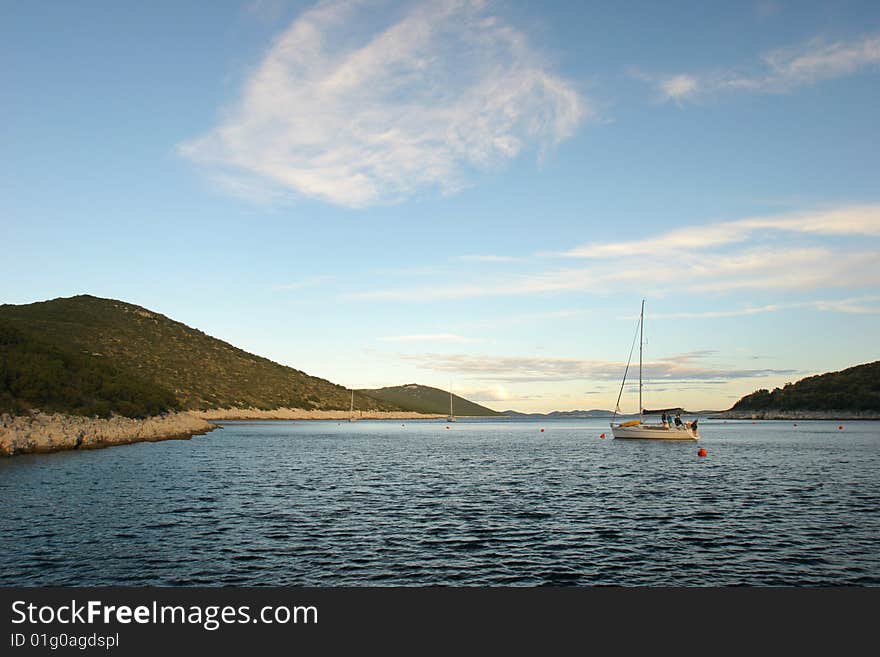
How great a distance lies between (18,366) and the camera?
65.7 m

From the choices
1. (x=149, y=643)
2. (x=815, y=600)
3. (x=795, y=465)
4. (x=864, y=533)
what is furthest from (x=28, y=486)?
(x=795, y=465)

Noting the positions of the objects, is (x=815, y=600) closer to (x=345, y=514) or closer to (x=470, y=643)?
(x=470, y=643)

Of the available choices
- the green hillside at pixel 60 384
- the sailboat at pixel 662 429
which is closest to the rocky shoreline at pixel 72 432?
the green hillside at pixel 60 384

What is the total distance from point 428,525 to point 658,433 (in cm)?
7505

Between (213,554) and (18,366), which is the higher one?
(18,366)

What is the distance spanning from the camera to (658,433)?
95.2 metres

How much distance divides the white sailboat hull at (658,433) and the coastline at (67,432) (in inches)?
2814

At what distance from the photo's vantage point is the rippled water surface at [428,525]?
20469mm

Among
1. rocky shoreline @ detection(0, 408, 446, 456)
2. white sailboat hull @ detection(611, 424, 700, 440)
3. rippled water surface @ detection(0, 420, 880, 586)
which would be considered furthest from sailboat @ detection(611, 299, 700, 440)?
rocky shoreline @ detection(0, 408, 446, 456)

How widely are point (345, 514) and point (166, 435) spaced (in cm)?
6868

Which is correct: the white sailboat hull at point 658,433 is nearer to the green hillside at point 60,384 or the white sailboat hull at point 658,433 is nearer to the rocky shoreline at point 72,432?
the rocky shoreline at point 72,432

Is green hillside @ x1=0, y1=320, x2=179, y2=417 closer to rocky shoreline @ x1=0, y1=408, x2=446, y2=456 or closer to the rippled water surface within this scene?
rocky shoreline @ x1=0, y1=408, x2=446, y2=456

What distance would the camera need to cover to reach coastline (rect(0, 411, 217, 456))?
184ft

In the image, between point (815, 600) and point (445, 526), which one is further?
point (445, 526)
